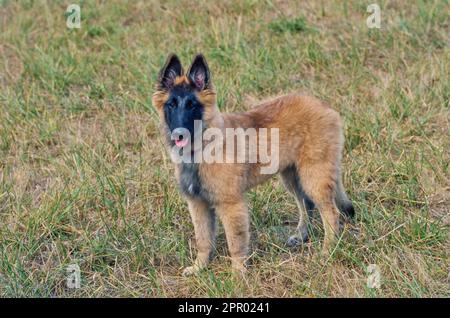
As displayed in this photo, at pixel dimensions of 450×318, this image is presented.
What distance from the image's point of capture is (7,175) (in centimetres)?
714

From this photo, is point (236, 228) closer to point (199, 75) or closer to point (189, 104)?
point (189, 104)

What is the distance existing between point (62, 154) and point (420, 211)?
3527 millimetres

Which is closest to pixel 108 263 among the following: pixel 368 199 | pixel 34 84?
pixel 368 199

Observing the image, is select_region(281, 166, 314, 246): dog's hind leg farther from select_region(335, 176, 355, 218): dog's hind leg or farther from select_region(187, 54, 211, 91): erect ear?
select_region(187, 54, 211, 91): erect ear

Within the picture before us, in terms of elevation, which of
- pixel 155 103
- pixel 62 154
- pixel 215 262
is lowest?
pixel 215 262

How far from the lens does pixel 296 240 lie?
6152mm

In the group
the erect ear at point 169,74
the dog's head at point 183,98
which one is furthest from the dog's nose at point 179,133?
the erect ear at point 169,74

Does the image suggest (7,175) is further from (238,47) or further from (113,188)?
(238,47)

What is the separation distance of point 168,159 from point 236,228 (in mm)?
1939

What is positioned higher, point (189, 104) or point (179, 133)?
point (189, 104)

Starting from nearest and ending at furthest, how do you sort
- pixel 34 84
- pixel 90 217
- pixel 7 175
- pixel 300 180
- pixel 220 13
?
1. pixel 300 180
2. pixel 90 217
3. pixel 7 175
4. pixel 34 84
5. pixel 220 13

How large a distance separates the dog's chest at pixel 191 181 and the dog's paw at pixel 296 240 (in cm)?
91

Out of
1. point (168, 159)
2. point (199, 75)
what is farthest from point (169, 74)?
point (168, 159)

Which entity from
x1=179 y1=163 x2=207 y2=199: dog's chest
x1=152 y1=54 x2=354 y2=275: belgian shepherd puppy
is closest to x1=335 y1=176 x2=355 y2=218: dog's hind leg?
x1=152 y1=54 x2=354 y2=275: belgian shepherd puppy
